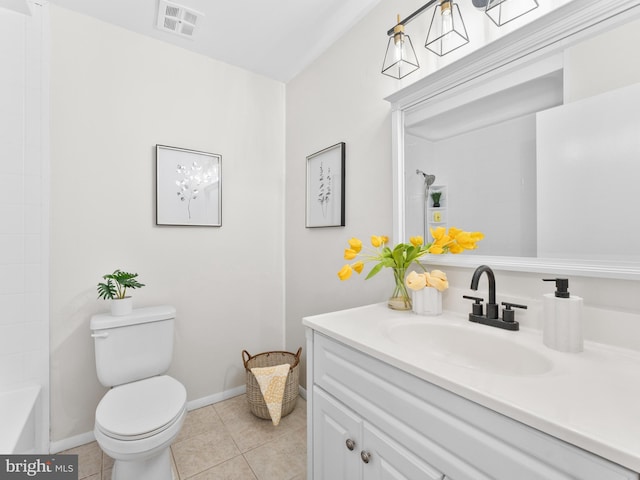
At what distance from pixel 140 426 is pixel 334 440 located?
0.82m

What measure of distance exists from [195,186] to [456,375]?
194 cm

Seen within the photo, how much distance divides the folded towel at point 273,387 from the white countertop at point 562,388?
100 cm

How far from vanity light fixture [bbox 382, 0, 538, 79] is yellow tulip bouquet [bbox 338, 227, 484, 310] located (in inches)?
30.2

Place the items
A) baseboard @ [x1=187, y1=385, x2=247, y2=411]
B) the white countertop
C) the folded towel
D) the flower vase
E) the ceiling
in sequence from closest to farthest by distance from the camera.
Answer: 1. the white countertop
2. the flower vase
3. the ceiling
4. the folded towel
5. baseboard @ [x1=187, y1=385, x2=247, y2=411]

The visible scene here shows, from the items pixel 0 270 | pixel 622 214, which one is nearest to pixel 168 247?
pixel 0 270

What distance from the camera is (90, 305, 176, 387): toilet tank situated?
63.2 inches

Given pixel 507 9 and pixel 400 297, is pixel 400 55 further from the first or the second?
pixel 400 297

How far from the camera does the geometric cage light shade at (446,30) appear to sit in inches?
46.9

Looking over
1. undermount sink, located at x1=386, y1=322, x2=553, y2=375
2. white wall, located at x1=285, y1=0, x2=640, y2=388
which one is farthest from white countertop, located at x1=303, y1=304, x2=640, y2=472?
white wall, located at x1=285, y1=0, x2=640, y2=388

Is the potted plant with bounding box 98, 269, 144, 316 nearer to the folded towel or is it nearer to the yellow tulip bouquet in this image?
the folded towel

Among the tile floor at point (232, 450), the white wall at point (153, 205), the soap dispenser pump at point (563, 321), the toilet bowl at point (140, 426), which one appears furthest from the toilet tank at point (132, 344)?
the soap dispenser pump at point (563, 321)

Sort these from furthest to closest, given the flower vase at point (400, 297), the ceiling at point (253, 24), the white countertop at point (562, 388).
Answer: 1. the ceiling at point (253, 24)
2. the flower vase at point (400, 297)
3. the white countertop at point (562, 388)

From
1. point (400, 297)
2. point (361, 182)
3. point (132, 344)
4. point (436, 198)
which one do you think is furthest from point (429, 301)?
point (132, 344)

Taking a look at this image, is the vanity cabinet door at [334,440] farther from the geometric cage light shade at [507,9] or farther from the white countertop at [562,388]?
the geometric cage light shade at [507,9]
